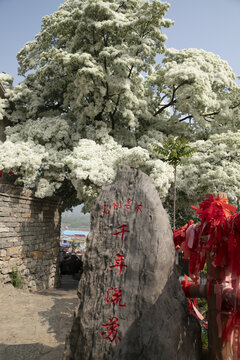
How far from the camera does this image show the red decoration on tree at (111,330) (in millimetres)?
2377

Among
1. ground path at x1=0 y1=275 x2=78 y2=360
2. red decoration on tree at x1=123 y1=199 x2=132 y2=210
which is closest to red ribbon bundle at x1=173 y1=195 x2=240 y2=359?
red decoration on tree at x1=123 y1=199 x2=132 y2=210

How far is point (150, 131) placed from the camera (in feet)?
37.4

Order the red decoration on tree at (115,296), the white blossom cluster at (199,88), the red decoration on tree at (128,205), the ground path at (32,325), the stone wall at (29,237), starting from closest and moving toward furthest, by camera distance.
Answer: the red decoration on tree at (115,296)
the red decoration on tree at (128,205)
the ground path at (32,325)
the stone wall at (29,237)
the white blossom cluster at (199,88)

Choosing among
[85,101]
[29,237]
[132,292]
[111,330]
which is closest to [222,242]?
[132,292]

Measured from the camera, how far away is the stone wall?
8.23 metres

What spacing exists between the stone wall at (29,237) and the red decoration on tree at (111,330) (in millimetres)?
6433

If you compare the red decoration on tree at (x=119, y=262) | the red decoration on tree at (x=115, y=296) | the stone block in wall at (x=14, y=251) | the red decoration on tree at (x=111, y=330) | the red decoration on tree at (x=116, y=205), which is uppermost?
the red decoration on tree at (x=116, y=205)

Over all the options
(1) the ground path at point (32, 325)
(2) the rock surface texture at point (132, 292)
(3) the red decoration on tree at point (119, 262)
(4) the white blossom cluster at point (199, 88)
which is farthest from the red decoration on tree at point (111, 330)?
(4) the white blossom cluster at point (199, 88)

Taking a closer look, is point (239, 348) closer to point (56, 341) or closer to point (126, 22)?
point (56, 341)

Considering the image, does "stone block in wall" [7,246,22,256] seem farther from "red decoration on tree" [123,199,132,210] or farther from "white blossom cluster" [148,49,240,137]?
"white blossom cluster" [148,49,240,137]

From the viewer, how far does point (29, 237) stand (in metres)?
9.41

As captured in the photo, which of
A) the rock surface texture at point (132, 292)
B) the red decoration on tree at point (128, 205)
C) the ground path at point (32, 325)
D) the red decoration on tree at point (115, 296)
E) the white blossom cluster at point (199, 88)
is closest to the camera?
the rock surface texture at point (132, 292)

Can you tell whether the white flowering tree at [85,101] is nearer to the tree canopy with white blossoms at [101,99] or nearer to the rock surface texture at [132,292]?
the tree canopy with white blossoms at [101,99]

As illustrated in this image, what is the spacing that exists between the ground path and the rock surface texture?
1457 mm
